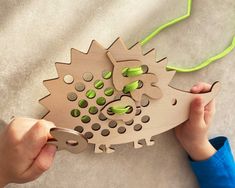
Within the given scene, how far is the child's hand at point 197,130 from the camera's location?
739 mm

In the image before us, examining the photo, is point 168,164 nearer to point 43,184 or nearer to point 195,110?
point 195,110

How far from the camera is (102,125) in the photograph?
695 millimetres

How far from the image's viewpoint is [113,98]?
67 centimetres

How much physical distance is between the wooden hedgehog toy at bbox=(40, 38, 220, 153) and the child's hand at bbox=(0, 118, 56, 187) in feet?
0.08

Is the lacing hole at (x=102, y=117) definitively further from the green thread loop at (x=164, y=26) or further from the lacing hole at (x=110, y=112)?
the green thread loop at (x=164, y=26)

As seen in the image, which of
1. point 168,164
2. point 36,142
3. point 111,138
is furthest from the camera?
point 168,164

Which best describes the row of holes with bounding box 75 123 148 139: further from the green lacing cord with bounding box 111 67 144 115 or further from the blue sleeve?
the blue sleeve

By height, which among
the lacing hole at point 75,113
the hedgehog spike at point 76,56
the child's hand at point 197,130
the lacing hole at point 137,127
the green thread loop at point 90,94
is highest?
the hedgehog spike at point 76,56

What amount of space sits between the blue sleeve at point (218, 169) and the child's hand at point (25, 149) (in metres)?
0.34

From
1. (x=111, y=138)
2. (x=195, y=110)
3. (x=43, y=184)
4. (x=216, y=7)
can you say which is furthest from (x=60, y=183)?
(x=216, y=7)

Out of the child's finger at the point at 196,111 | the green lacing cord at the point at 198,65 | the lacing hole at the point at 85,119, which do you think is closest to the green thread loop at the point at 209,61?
the green lacing cord at the point at 198,65

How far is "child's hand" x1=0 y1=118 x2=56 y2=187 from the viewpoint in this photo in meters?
0.60

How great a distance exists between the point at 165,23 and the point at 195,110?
195mm

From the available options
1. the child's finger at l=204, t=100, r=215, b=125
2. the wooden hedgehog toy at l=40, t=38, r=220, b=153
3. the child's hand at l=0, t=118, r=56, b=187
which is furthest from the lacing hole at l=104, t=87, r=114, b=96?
the child's finger at l=204, t=100, r=215, b=125
